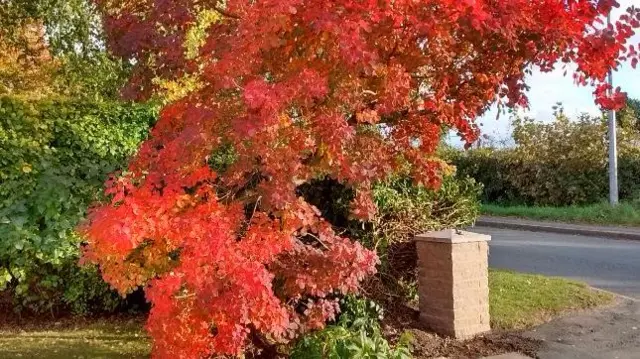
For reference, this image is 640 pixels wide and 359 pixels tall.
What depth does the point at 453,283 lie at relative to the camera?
645cm

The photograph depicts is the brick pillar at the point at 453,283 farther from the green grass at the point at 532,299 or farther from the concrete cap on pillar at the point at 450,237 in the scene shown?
the green grass at the point at 532,299

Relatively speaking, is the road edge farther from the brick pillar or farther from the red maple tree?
the red maple tree

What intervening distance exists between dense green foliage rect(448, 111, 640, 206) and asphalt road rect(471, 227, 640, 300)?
5.28 meters

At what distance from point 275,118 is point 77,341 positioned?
3.60 meters

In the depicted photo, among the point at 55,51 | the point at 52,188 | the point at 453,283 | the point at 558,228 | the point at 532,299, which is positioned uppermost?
the point at 55,51

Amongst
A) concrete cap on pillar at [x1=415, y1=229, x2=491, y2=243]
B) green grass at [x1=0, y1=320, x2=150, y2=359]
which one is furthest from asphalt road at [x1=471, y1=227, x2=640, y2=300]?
green grass at [x1=0, y1=320, x2=150, y2=359]

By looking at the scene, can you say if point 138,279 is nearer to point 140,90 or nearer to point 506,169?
point 140,90

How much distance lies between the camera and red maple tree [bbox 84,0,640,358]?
4289 mm

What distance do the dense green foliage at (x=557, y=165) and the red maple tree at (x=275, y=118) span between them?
1599 centimetres

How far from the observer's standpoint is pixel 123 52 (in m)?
5.17

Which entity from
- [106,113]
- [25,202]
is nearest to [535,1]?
[106,113]

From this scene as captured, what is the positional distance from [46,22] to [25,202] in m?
7.59

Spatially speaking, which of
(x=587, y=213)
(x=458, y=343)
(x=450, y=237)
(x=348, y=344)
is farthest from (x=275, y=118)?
(x=587, y=213)

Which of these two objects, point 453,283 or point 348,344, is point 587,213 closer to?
point 453,283
